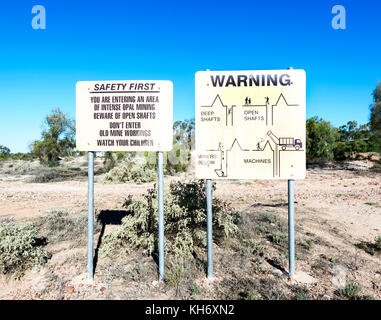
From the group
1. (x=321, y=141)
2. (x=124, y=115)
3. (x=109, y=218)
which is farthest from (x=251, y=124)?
(x=321, y=141)

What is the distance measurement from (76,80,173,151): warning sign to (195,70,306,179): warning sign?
0.48 metres

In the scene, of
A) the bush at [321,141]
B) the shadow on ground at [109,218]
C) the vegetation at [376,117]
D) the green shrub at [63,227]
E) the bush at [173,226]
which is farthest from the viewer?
the bush at [321,141]

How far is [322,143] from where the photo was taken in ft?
65.5

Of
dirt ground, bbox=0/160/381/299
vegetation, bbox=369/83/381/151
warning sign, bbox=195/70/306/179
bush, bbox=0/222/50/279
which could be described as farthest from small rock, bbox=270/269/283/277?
vegetation, bbox=369/83/381/151

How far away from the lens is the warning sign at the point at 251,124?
3420mm

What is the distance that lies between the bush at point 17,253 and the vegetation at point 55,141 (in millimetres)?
17960

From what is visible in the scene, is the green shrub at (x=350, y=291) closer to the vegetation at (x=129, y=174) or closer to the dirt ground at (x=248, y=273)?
the dirt ground at (x=248, y=273)

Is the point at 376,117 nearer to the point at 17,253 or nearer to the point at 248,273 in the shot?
the point at 248,273

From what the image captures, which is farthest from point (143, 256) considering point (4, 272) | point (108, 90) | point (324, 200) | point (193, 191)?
point (324, 200)

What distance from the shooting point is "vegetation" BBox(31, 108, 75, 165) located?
20.3 metres

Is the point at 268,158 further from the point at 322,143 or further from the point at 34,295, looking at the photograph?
the point at 322,143

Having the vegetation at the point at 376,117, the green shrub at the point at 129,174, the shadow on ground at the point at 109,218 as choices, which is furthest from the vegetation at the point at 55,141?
the vegetation at the point at 376,117

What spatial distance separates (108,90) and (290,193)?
2.92 meters

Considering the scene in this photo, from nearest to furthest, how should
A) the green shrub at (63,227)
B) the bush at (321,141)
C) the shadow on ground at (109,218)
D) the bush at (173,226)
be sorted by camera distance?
the bush at (173,226) → the green shrub at (63,227) → the shadow on ground at (109,218) → the bush at (321,141)
